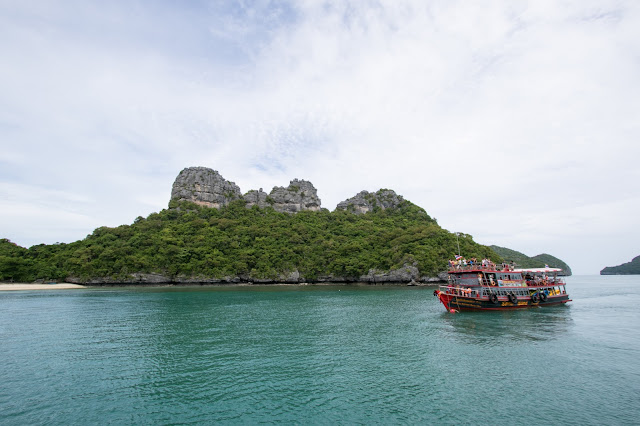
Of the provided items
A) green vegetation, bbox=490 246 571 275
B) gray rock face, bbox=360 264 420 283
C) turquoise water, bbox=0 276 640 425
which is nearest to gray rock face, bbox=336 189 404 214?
gray rock face, bbox=360 264 420 283

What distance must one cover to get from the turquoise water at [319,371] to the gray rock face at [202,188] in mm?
98389

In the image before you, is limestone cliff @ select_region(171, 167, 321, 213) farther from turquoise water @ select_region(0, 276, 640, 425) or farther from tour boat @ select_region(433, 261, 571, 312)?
turquoise water @ select_region(0, 276, 640, 425)

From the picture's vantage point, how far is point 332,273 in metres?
96.1

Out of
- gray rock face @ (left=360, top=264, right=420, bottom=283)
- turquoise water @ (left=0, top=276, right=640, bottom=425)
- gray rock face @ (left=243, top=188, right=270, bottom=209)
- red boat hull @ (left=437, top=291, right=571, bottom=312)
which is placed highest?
gray rock face @ (left=243, top=188, right=270, bottom=209)

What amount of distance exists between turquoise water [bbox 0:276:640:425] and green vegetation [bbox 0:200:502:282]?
58624mm

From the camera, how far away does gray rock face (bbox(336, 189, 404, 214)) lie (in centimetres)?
14325

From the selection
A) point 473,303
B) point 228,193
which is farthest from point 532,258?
point 473,303

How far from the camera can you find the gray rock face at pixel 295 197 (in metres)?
136

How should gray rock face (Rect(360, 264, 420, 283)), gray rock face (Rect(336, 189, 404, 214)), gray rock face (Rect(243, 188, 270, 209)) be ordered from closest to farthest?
gray rock face (Rect(360, 264, 420, 283)) < gray rock face (Rect(243, 188, 270, 209)) < gray rock face (Rect(336, 189, 404, 214))

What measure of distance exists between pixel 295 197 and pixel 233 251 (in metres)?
45.4

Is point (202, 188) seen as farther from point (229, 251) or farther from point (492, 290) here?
point (492, 290)

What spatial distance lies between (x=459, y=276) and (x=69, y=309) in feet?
159

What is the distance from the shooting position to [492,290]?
40.2 metres

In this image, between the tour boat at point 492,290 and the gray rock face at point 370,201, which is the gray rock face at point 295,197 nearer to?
the gray rock face at point 370,201
